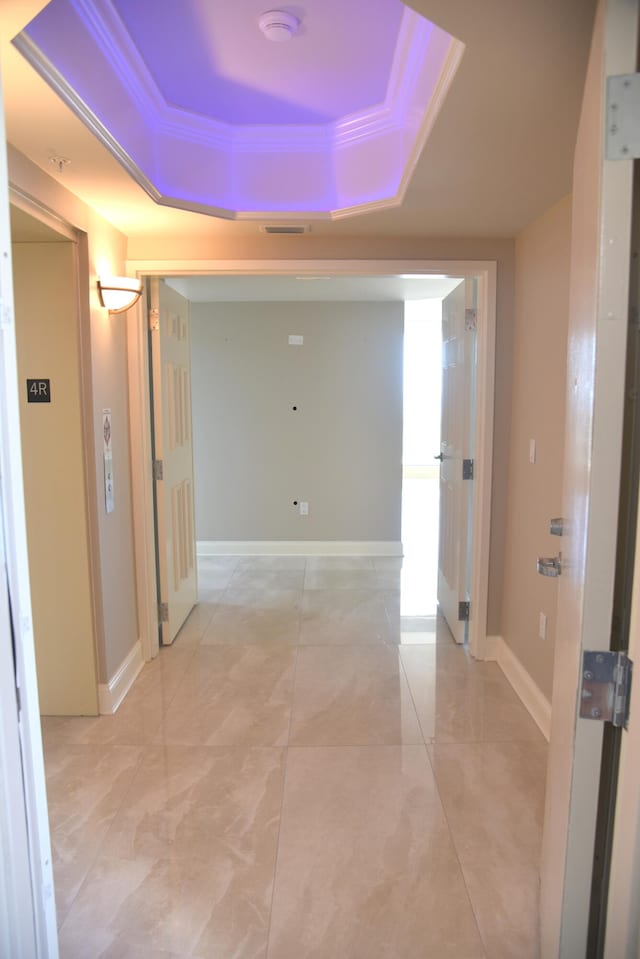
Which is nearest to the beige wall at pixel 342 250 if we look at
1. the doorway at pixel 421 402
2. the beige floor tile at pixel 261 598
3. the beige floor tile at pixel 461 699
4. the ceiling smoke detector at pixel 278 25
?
the ceiling smoke detector at pixel 278 25

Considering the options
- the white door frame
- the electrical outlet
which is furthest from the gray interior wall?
the electrical outlet

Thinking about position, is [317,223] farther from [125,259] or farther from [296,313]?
[296,313]

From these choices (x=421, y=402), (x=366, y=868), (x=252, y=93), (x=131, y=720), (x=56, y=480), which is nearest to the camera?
(x=366, y=868)

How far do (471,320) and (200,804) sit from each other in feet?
8.68

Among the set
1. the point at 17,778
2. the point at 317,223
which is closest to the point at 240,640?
the point at 317,223

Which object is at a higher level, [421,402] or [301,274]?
[301,274]

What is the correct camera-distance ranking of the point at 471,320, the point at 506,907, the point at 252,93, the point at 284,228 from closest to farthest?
the point at 506,907
the point at 252,93
the point at 284,228
the point at 471,320

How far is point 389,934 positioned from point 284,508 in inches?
157

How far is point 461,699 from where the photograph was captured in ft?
9.37

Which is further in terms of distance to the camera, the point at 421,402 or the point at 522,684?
the point at 421,402

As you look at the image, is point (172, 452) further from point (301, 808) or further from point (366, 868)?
point (366, 868)

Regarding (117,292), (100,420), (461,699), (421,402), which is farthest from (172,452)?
(421,402)

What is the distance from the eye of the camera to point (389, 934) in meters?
1.60

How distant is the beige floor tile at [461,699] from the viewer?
2.58m
